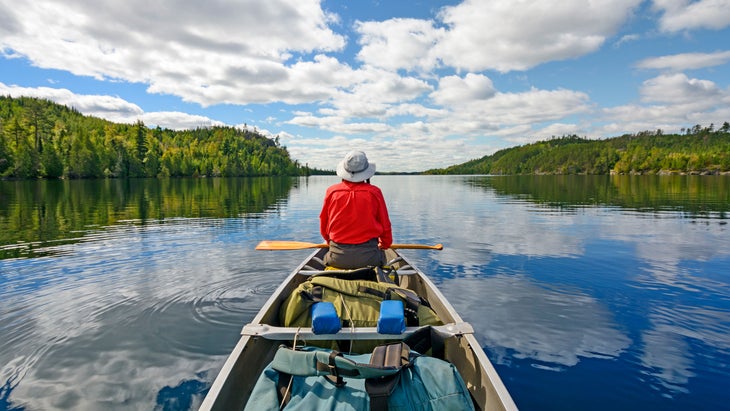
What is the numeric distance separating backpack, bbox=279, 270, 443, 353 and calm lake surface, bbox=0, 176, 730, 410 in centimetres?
178

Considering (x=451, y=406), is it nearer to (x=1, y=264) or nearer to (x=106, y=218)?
(x=1, y=264)

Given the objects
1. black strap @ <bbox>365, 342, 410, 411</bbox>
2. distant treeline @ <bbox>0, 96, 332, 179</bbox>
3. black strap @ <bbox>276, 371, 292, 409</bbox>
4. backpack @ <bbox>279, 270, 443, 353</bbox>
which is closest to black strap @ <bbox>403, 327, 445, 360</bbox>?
backpack @ <bbox>279, 270, 443, 353</bbox>

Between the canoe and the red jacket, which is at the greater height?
the red jacket

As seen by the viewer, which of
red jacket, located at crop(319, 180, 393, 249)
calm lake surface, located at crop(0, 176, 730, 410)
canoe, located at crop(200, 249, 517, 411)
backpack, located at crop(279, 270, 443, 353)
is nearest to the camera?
canoe, located at crop(200, 249, 517, 411)

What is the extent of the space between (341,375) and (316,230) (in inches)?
626

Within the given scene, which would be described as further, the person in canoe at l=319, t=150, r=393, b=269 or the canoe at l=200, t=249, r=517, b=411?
the person in canoe at l=319, t=150, r=393, b=269

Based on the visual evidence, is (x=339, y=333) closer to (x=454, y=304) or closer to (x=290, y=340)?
(x=290, y=340)

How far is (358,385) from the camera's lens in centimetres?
325

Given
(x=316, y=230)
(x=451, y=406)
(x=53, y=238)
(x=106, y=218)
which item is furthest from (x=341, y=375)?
(x=106, y=218)

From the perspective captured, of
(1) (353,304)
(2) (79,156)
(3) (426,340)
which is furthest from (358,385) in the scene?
(2) (79,156)

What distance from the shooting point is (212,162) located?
148 meters

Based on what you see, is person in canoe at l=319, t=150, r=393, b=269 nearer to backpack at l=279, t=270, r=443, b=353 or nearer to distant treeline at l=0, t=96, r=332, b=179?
backpack at l=279, t=270, r=443, b=353

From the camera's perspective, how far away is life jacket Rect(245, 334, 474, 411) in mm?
3100

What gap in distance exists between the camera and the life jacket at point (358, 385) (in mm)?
3100
